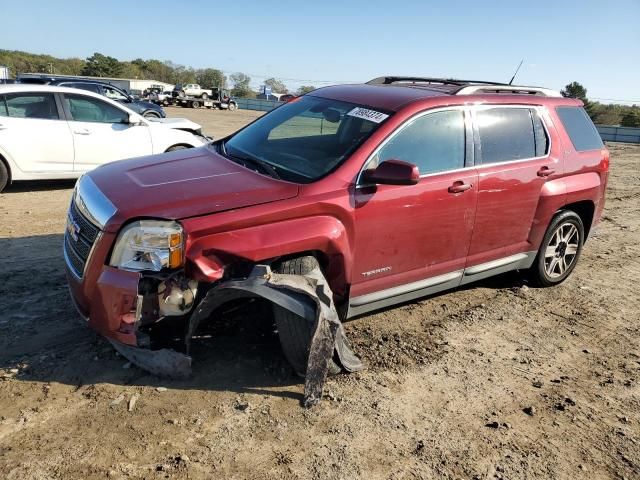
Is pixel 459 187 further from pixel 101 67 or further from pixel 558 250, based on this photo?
pixel 101 67

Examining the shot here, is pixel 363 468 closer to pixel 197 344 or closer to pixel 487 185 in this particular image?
pixel 197 344

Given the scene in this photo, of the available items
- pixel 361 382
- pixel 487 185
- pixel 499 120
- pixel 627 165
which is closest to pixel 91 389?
pixel 361 382

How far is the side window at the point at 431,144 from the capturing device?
12.4ft

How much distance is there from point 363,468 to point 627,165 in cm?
1718

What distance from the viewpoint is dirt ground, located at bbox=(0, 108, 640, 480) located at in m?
2.68

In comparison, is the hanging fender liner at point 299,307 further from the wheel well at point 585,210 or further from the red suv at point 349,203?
the wheel well at point 585,210

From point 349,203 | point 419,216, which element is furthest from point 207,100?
point 349,203

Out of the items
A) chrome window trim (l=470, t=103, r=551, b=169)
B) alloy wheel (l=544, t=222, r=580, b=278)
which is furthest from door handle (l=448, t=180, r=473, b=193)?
alloy wheel (l=544, t=222, r=580, b=278)

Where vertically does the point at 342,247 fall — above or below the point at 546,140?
below

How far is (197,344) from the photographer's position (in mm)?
3664

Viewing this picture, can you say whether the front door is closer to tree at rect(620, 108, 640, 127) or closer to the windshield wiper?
the windshield wiper

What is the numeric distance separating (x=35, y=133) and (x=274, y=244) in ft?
20.2

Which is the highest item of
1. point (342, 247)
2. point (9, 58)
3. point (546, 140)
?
point (546, 140)

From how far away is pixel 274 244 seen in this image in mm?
3154
